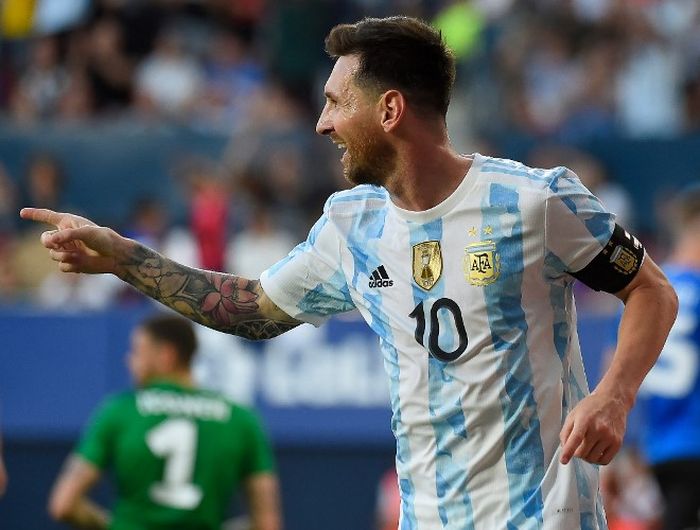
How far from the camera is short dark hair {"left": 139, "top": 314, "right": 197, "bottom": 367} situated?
7715mm

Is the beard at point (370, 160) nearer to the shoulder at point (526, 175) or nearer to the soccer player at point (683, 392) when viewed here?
the shoulder at point (526, 175)

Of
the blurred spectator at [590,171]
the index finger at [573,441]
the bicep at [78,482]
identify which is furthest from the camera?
the blurred spectator at [590,171]

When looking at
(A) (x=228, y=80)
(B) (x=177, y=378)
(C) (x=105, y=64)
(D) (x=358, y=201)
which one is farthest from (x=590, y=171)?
(D) (x=358, y=201)

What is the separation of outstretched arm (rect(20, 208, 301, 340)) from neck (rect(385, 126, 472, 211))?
57cm

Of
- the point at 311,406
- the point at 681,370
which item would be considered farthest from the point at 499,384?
the point at 311,406

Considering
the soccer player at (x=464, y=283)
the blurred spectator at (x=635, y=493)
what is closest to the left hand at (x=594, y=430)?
the soccer player at (x=464, y=283)

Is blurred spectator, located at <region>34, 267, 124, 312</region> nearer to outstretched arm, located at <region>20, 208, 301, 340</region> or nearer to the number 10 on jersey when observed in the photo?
outstretched arm, located at <region>20, 208, 301, 340</region>

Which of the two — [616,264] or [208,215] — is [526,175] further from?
[208,215]

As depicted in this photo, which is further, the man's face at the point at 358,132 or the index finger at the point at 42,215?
the man's face at the point at 358,132

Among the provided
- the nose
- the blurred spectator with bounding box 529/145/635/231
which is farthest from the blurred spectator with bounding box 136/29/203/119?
the nose

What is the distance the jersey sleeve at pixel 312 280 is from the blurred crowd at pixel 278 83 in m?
7.48

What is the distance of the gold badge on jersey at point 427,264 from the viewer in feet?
13.5

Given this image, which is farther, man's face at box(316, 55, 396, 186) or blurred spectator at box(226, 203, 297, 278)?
blurred spectator at box(226, 203, 297, 278)

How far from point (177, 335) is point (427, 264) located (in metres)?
3.80
